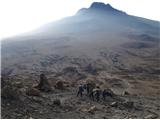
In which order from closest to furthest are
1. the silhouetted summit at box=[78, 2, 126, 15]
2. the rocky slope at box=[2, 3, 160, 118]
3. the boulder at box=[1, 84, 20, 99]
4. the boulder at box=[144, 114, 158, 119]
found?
the boulder at box=[1, 84, 20, 99] → the rocky slope at box=[2, 3, 160, 118] → the boulder at box=[144, 114, 158, 119] → the silhouetted summit at box=[78, 2, 126, 15]

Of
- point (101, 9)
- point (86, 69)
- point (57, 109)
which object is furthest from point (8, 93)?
point (101, 9)

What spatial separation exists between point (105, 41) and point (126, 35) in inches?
540

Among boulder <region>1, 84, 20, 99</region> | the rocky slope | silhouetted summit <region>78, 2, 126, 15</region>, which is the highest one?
silhouetted summit <region>78, 2, 126, 15</region>

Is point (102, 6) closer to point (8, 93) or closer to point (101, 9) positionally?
point (101, 9)

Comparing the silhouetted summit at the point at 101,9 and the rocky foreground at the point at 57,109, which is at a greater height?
the silhouetted summit at the point at 101,9

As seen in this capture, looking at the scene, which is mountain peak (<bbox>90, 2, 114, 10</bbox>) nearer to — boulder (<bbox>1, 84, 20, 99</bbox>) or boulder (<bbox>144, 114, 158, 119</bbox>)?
boulder (<bbox>144, 114, 158, 119</bbox>)


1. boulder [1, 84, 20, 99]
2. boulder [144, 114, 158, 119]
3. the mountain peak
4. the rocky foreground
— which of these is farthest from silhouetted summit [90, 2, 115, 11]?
boulder [1, 84, 20, 99]

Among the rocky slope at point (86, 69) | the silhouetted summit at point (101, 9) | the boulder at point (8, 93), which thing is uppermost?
the silhouetted summit at point (101, 9)

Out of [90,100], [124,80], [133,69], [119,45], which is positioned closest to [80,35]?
[119,45]

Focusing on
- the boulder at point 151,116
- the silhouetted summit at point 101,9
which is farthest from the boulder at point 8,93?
the silhouetted summit at point 101,9

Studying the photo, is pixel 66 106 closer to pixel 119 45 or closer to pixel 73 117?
pixel 73 117

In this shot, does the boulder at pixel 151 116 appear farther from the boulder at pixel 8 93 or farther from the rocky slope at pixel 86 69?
the boulder at pixel 8 93

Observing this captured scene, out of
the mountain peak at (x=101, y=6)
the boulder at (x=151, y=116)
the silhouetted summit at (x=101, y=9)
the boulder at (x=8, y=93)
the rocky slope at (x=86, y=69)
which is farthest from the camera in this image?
the mountain peak at (x=101, y=6)

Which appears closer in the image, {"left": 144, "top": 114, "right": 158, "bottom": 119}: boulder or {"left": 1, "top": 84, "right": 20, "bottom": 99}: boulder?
{"left": 1, "top": 84, "right": 20, "bottom": 99}: boulder
